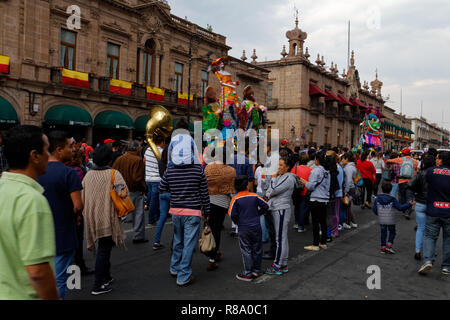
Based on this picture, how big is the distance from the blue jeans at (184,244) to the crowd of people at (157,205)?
1cm

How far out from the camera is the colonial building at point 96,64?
15742mm

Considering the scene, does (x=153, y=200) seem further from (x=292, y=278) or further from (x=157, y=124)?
(x=292, y=278)

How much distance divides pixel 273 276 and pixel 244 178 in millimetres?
1481

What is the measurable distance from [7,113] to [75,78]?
3903mm

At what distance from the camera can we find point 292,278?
4.89m

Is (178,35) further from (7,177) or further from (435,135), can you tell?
(435,135)

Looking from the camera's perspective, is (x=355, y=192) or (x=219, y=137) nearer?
(x=219, y=137)

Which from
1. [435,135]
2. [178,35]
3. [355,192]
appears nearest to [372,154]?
[355,192]

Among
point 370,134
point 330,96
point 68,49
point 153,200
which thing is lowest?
point 153,200

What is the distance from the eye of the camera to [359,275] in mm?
5102

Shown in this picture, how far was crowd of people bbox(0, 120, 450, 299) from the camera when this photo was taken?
1.81 meters

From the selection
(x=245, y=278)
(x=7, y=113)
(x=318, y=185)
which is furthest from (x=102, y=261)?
(x=7, y=113)

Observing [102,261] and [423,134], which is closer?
[102,261]

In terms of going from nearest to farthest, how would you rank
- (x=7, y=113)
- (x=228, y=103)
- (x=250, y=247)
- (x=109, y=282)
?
1. (x=109, y=282)
2. (x=250, y=247)
3. (x=228, y=103)
4. (x=7, y=113)
